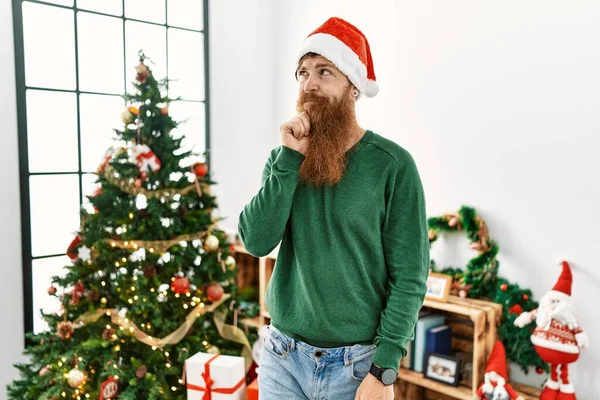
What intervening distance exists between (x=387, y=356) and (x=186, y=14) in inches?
106

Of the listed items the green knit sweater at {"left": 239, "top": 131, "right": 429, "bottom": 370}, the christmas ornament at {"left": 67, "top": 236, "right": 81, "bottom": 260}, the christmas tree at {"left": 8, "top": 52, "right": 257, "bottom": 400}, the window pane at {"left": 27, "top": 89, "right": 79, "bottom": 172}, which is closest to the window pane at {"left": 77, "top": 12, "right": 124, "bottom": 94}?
the window pane at {"left": 27, "top": 89, "right": 79, "bottom": 172}

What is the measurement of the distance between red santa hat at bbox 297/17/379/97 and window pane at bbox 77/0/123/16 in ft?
6.62

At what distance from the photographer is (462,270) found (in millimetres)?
2549

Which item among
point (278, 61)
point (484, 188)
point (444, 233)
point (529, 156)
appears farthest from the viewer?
point (278, 61)

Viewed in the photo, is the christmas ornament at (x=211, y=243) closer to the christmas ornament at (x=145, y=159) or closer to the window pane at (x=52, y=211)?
the christmas ornament at (x=145, y=159)

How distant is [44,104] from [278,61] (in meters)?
1.48

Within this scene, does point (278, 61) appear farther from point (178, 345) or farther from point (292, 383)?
point (292, 383)

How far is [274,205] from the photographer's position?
1.18 m

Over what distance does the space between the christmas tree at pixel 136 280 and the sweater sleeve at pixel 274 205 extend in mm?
1130

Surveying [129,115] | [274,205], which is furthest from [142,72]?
[274,205]

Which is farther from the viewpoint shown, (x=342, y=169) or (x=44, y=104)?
(x=44, y=104)

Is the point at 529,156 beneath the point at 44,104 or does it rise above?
beneath

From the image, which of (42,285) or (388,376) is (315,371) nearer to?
(388,376)

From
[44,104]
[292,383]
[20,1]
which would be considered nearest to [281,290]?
[292,383]
